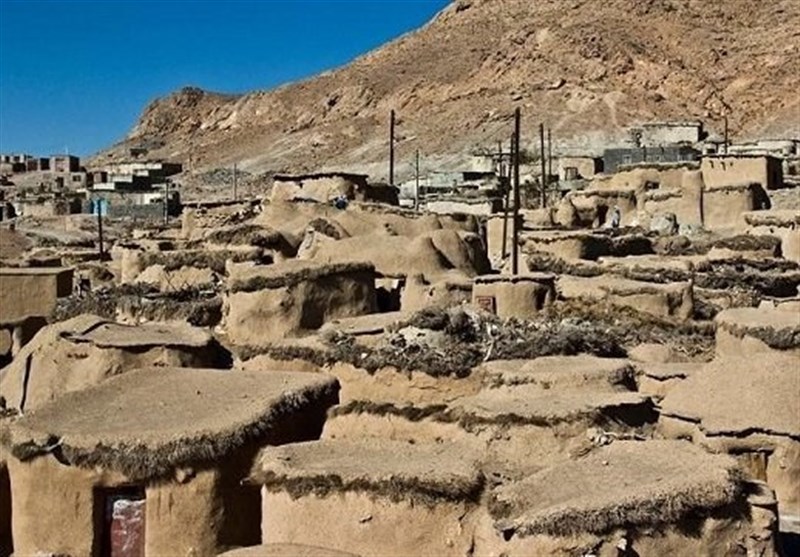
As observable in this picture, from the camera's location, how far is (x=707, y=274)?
53.5 feet

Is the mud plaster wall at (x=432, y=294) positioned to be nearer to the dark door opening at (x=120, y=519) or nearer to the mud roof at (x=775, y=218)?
the dark door opening at (x=120, y=519)

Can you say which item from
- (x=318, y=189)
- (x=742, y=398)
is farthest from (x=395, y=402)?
(x=318, y=189)

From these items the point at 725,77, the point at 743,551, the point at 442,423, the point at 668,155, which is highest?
the point at 725,77

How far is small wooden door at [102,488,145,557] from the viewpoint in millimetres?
8422

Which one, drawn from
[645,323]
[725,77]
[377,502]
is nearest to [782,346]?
[645,323]

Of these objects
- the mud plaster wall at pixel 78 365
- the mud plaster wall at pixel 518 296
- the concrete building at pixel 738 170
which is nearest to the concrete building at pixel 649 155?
the concrete building at pixel 738 170

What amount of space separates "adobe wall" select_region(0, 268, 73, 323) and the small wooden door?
673 centimetres

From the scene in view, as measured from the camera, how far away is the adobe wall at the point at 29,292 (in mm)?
14930

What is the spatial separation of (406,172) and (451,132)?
1092 cm

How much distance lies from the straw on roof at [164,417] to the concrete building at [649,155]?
28.1 metres

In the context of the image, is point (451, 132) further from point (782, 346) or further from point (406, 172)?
point (782, 346)

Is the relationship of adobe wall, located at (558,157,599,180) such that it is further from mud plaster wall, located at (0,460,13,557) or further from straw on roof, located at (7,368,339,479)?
mud plaster wall, located at (0,460,13,557)

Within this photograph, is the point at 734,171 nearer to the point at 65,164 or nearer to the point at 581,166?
the point at 581,166

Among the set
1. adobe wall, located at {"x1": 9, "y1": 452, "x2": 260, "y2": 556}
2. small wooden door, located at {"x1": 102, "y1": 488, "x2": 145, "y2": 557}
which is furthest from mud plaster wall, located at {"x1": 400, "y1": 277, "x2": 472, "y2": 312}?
small wooden door, located at {"x1": 102, "y1": 488, "x2": 145, "y2": 557}
